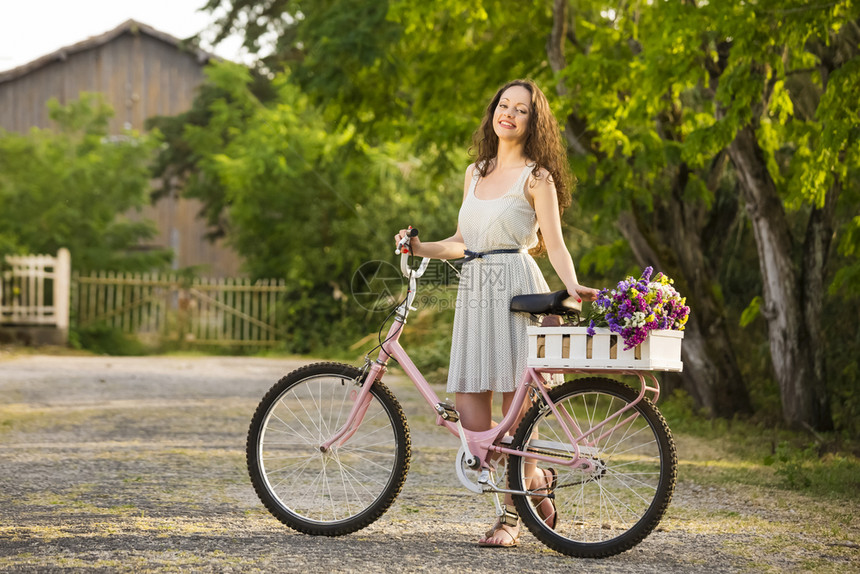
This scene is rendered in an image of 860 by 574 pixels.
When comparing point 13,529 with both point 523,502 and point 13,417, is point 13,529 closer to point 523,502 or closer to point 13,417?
point 523,502

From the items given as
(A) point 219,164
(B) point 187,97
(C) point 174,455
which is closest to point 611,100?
(C) point 174,455

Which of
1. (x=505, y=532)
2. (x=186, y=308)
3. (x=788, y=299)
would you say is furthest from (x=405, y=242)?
(x=186, y=308)

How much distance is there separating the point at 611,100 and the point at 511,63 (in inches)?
93.9

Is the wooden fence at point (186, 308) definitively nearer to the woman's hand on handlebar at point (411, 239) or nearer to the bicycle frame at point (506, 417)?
the bicycle frame at point (506, 417)

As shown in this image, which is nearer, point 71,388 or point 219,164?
point 71,388

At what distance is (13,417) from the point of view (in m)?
8.45

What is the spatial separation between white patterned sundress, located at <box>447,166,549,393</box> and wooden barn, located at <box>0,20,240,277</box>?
26.2 meters

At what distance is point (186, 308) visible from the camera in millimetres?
20125

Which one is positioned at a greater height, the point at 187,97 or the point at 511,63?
the point at 187,97

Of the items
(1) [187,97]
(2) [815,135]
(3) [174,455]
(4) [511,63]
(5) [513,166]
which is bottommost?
(3) [174,455]

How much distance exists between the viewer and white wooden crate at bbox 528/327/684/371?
3.72m

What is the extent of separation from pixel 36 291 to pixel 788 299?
13.7 metres

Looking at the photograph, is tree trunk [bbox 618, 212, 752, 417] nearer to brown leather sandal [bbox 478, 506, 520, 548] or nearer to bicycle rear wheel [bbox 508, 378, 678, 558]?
bicycle rear wheel [bbox 508, 378, 678, 558]

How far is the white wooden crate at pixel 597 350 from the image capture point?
12.2 ft
